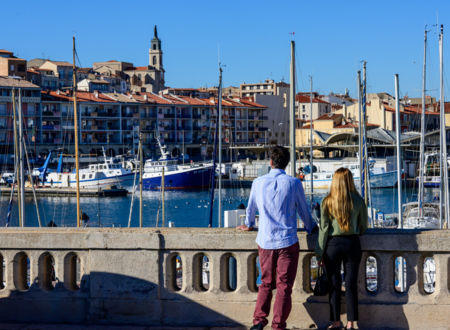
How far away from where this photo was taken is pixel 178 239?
693cm

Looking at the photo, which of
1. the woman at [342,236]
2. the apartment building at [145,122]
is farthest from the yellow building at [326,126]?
the woman at [342,236]

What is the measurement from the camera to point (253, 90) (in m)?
152

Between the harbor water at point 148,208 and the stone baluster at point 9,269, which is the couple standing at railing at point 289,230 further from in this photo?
the harbor water at point 148,208

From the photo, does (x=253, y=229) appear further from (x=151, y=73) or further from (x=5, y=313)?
(x=151, y=73)

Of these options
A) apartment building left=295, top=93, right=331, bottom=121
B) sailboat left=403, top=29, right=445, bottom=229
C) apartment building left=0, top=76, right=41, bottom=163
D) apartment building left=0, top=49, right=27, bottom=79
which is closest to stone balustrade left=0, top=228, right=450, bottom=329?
sailboat left=403, top=29, right=445, bottom=229

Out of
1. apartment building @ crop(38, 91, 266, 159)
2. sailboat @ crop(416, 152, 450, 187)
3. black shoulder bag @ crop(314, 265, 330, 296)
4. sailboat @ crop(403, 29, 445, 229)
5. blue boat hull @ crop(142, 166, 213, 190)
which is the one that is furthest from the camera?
apartment building @ crop(38, 91, 266, 159)

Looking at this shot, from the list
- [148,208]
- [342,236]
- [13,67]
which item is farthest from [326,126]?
[342,236]

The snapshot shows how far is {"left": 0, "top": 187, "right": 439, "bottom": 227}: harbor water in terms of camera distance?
5628cm

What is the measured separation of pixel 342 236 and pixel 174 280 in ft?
5.30

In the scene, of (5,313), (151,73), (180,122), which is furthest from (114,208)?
(151,73)

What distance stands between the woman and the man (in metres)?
0.20

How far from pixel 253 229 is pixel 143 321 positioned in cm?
130

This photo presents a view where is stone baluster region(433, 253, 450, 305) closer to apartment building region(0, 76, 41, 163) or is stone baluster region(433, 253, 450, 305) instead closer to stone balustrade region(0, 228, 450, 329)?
stone balustrade region(0, 228, 450, 329)

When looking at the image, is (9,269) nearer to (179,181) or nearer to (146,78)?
(179,181)
